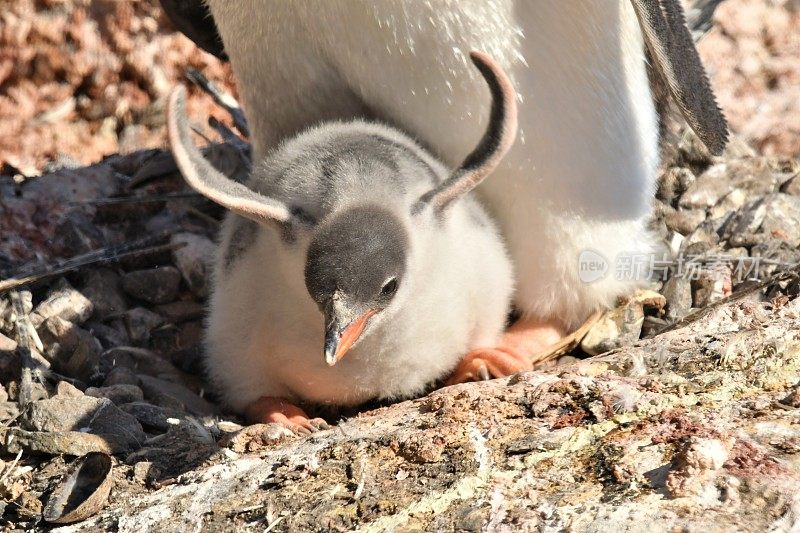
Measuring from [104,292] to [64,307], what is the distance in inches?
6.2

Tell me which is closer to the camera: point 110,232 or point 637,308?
point 637,308

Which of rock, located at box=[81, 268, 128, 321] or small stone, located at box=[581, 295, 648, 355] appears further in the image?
rock, located at box=[81, 268, 128, 321]

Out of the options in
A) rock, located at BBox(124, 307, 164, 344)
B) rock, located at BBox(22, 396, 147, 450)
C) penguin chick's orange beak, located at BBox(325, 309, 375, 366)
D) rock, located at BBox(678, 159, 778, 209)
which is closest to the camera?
penguin chick's orange beak, located at BBox(325, 309, 375, 366)

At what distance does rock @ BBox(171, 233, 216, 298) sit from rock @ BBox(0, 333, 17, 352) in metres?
0.58

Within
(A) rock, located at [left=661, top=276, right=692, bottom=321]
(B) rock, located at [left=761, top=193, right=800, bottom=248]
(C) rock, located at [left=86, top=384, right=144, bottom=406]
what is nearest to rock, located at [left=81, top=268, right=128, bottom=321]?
(C) rock, located at [left=86, top=384, right=144, bottom=406]

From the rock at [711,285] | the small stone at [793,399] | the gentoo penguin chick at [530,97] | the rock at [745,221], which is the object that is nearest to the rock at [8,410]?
the gentoo penguin chick at [530,97]

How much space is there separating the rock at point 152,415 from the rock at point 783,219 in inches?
67.1

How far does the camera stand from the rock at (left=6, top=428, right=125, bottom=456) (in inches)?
90.2

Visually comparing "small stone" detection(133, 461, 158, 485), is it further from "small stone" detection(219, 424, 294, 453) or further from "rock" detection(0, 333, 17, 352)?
"rock" detection(0, 333, 17, 352)

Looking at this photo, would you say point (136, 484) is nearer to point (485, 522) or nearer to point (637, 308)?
point (485, 522)

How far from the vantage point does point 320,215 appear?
232 cm

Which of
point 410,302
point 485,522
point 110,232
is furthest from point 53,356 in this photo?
point 485,522

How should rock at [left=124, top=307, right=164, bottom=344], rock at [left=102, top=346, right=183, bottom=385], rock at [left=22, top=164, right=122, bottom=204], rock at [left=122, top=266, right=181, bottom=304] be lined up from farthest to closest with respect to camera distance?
rock at [left=22, top=164, right=122, bottom=204] < rock at [left=122, top=266, right=181, bottom=304] < rock at [left=124, top=307, right=164, bottom=344] < rock at [left=102, top=346, right=183, bottom=385]

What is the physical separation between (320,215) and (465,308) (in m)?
0.44
